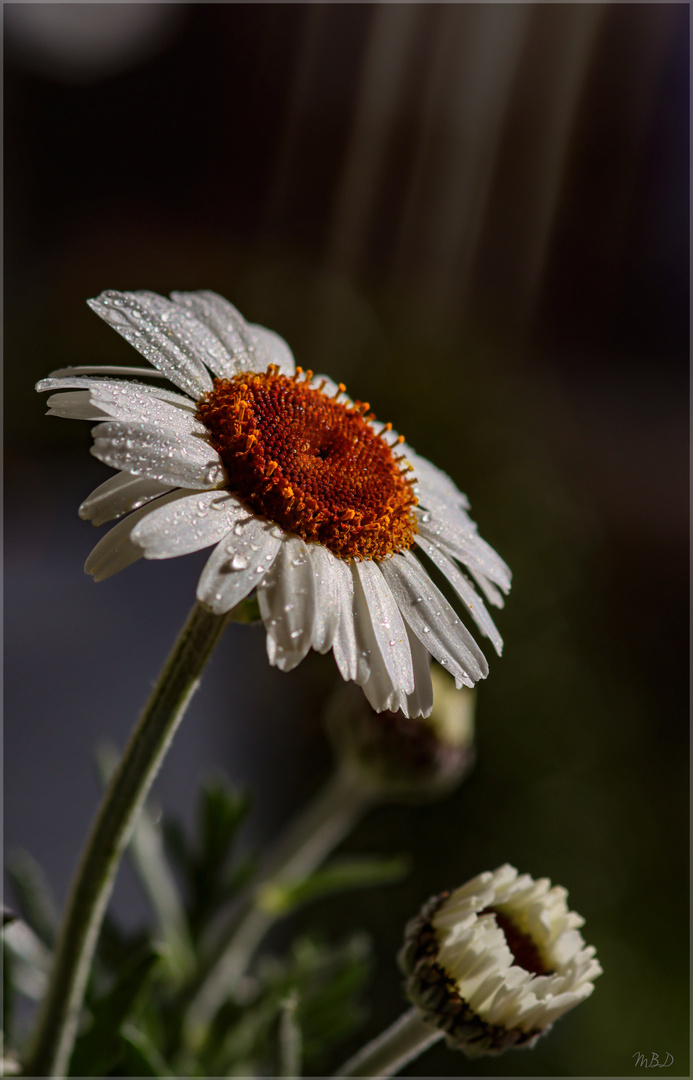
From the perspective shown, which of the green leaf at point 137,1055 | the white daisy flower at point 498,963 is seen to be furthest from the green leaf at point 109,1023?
the white daisy flower at point 498,963

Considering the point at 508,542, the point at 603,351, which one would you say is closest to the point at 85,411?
the point at 508,542

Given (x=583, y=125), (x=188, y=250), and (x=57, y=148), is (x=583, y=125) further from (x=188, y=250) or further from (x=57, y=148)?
(x=57, y=148)

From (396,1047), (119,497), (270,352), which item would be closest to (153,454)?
(119,497)

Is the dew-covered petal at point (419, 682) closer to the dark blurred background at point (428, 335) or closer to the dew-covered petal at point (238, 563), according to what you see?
the dew-covered petal at point (238, 563)

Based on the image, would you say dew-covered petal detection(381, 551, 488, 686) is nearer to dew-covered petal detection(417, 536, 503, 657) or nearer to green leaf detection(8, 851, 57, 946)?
dew-covered petal detection(417, 536, 503, 657)

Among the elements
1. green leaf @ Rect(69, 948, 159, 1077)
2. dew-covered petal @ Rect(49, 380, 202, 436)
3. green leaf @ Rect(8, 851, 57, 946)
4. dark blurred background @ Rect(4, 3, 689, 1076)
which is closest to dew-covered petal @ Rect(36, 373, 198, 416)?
dew-covered petal @ Rect(49, 380, 202, 436)

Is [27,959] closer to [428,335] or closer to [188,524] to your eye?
[188,524]

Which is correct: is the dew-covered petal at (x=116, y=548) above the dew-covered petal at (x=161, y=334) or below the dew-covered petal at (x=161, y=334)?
below
